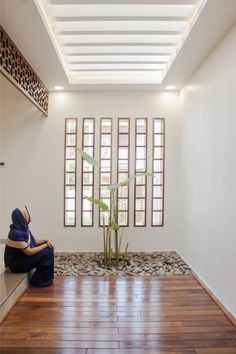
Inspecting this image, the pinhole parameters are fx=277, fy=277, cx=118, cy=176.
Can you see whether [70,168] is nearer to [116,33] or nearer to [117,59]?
[117,59]

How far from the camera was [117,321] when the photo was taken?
9.00 feet

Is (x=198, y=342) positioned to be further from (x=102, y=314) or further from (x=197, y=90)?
(x=197, y=90)

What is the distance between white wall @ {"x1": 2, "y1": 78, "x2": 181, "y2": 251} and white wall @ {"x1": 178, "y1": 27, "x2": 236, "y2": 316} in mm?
643

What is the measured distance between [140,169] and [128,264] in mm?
1703

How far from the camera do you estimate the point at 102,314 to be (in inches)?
113

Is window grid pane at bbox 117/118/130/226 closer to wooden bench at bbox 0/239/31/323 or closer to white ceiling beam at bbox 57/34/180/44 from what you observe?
white ceiling beam at bbox 57/34/180/44

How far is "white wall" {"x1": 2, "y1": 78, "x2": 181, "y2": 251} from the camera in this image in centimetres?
510

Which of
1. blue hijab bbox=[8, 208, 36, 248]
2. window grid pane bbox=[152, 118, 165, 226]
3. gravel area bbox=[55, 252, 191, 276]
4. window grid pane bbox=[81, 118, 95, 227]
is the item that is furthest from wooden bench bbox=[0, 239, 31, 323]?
window grid pane bbox=[152, 118, 165, 226]

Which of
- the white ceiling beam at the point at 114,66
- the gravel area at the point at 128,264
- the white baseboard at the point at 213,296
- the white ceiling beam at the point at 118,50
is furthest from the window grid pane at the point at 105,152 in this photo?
the white baseboard at the point at 213,296

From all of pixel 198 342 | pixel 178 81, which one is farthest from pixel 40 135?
pixel 198 342

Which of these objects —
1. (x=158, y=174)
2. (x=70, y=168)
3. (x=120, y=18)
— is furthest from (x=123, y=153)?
(x=120, y=18)

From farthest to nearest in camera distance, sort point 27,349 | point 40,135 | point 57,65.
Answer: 1. point 40,135
2. point 57,65
3. point 27,349

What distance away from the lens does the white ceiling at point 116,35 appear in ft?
8.85

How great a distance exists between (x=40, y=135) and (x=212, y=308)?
12.8 ft
